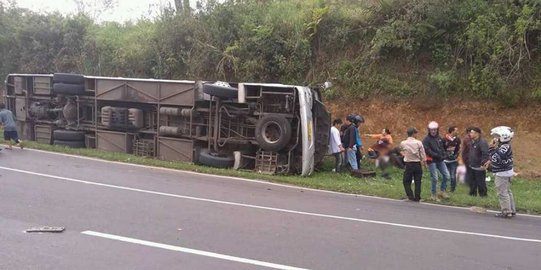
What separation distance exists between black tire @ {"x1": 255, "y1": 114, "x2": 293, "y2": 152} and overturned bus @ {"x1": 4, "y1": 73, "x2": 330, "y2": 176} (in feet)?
0.08

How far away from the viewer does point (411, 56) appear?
16547mm

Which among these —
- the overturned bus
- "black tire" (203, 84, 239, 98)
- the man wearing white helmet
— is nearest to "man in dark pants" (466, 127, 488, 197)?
the man wearing white helmet

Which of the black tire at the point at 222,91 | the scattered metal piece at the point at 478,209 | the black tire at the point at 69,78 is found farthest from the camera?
the black tire at the point at 69,78

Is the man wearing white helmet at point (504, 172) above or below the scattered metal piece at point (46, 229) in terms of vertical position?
above

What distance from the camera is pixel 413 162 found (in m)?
10.6

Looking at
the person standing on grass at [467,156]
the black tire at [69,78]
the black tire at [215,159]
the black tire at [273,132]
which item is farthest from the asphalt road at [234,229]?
the black tire at [69,78]

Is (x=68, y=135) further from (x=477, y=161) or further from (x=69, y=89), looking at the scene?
(x=477, y=161)

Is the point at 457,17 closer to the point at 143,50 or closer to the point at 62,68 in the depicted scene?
the point at 143,50

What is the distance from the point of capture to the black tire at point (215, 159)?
1405cm

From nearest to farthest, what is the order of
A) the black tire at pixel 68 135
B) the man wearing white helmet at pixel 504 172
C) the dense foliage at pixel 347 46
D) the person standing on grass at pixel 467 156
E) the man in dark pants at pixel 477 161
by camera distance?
1. the man wearing white helmet at pixel 504 172
2. the man in dark pants at pixel 477 161
3. the person standing on grass at pixel 467 156
4. the dense foliage at pixel 347 46
5. the black tire at pixel 68 135

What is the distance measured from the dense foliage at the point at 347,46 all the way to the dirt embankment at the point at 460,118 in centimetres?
36

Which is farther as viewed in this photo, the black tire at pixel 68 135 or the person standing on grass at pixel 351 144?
the black tire at pixel 68 135

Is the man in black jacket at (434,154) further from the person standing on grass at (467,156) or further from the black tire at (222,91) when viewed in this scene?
the black tire at (222,91)

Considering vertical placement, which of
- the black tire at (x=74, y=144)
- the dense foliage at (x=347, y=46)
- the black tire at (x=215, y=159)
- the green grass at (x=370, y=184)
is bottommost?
the green grass at (x=370, y=184)
